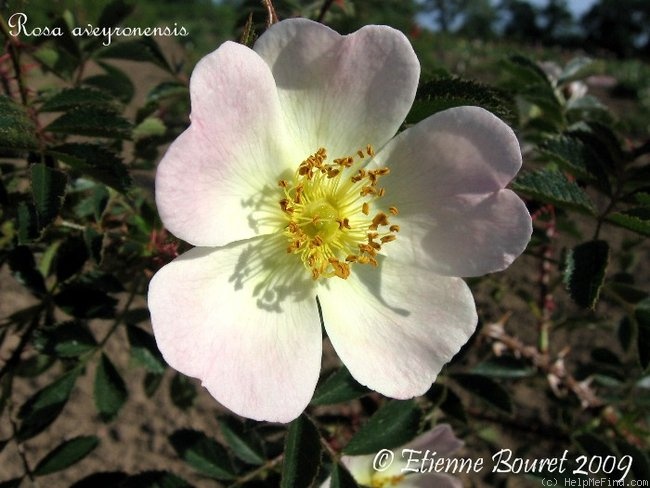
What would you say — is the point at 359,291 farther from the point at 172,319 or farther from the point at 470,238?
the point at 172,319

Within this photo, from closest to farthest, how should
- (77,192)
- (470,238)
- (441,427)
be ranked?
(470,238) < (441,427) < (77,192)

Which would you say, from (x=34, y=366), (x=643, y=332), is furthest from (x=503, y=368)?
(x=34, y=366)

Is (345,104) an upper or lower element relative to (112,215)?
upper

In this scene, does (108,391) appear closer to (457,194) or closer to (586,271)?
(457,194)

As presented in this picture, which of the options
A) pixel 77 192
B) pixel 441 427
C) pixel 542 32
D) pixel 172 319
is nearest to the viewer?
pixel 172 319

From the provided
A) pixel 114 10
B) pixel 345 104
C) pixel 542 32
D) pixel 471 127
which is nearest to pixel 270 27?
pixel 345 104

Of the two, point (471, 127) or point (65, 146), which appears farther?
point (65, 146)
